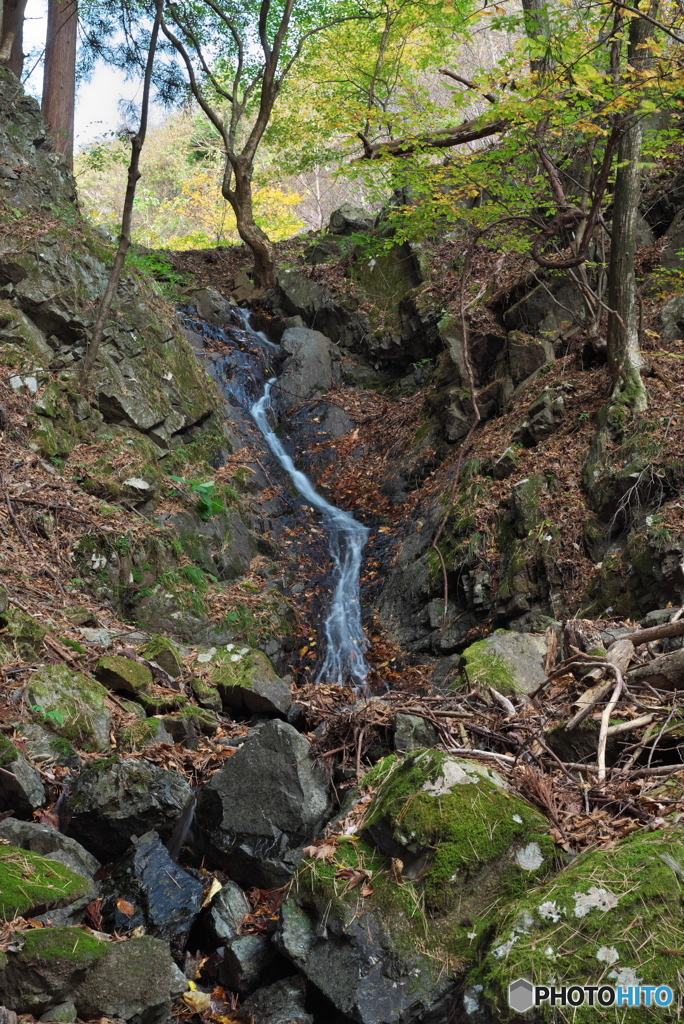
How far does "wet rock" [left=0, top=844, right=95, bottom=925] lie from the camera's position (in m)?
2.79

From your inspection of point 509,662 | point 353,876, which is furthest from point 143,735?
point 509,662

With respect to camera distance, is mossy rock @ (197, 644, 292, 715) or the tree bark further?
the tree bark

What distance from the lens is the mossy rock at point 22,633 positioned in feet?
16.3

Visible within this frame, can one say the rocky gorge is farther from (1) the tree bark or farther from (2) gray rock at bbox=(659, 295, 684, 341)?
(1) the tree bark

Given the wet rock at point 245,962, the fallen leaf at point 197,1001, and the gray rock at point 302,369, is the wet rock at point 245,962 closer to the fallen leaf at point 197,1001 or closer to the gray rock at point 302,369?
the fallen leaf at point 197,1001

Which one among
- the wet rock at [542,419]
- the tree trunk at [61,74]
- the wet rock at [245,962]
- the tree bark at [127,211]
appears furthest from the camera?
the tree trunk at [61,74]

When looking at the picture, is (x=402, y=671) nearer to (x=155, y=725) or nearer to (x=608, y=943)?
(x=155, y=725)

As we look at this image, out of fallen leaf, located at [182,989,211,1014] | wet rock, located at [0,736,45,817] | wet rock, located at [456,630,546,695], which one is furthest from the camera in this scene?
wet rock, located at [456,630,546,695]

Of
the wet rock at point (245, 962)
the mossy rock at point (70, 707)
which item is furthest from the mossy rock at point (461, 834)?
the mossy rock at point (70, 707)

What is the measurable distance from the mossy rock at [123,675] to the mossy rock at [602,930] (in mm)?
3878

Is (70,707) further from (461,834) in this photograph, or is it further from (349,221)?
(349,221)

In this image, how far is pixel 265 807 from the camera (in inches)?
159

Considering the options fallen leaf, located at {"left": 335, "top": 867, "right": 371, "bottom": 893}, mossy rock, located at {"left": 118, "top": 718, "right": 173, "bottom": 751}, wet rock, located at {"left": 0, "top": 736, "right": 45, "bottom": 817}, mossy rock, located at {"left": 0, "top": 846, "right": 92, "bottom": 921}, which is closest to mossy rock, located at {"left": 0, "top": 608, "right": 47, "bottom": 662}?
mossy rock, located at {"left": 118, "top": 718, "right": 173, "bottom": 751}

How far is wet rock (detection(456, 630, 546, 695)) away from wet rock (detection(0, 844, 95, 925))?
99.7 inches
